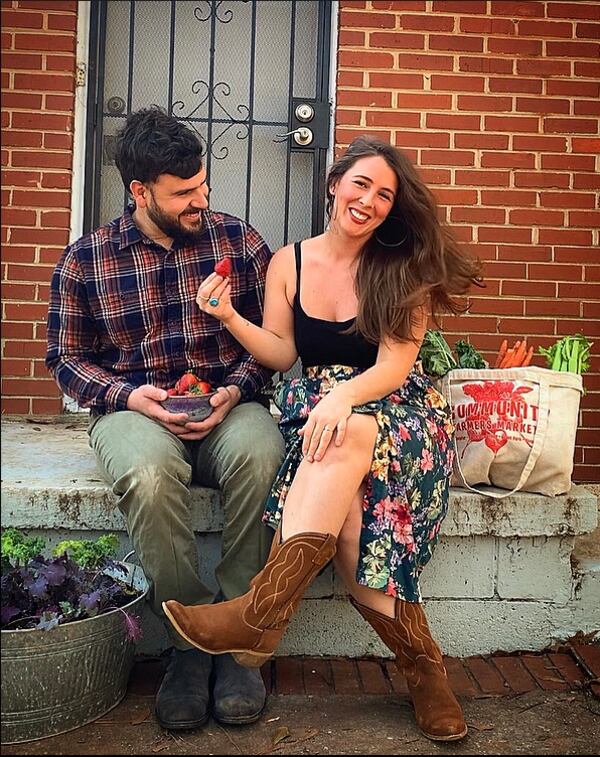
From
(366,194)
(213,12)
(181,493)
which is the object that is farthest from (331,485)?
(213,12)

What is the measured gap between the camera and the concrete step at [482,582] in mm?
2764

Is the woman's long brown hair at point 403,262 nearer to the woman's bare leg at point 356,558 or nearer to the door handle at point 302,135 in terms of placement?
the woman's bare leg at point 356,558

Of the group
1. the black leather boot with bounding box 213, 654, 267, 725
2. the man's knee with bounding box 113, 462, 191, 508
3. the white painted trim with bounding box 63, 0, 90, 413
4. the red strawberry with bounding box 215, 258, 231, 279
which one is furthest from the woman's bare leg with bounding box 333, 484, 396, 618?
the white painted trim with bounding box 63, 0, 90, 413

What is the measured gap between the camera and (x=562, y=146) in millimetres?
3857

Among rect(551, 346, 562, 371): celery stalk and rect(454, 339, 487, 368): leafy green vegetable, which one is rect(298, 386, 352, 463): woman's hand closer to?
rect(454, 339, 487, 368): leafy green vegetable

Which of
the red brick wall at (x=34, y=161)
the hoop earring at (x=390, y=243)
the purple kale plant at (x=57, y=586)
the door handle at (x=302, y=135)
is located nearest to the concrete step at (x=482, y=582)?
the purple kale plant at (x=57, y=586)

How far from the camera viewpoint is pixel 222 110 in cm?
394

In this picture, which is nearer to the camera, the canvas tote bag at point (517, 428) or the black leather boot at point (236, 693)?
the black leather boot at point (236, 693)

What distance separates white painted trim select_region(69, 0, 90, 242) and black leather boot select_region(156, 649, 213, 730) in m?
2.04

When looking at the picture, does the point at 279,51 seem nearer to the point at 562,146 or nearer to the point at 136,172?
the point at 562,146

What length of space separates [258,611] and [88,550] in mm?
510

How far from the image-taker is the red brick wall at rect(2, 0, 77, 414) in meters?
3.72

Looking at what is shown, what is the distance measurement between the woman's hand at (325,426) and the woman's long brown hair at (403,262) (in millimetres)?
300

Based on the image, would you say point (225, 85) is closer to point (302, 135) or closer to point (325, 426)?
point (302, 135)
